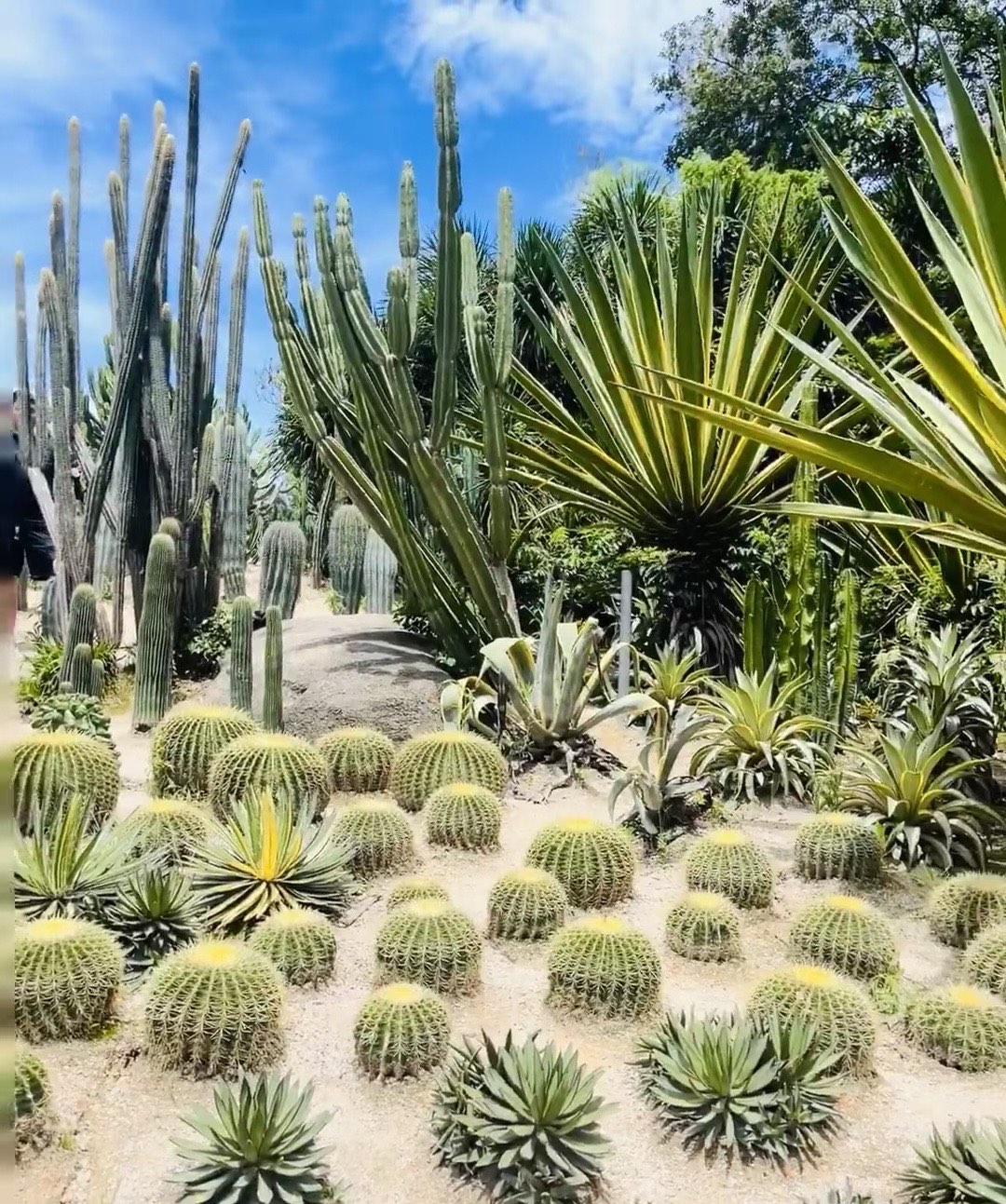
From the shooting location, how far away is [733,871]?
462cm

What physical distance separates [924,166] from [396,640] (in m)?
9.56

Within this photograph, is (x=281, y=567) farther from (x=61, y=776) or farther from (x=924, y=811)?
(x=924, y=811)

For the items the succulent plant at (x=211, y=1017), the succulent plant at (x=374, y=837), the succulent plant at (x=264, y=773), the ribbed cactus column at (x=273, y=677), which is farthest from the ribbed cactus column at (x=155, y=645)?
the succulent plant at (x=211, y=1017)

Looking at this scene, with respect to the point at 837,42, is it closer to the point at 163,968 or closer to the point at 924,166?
the point at 924,166

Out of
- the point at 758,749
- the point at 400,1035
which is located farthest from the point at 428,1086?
the point at 758,749

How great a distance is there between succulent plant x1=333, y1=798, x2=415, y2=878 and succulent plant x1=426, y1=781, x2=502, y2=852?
0.18m

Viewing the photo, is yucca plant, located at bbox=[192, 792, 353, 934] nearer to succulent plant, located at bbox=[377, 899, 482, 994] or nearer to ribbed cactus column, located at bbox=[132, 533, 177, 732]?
succulent plant, located at bbox=[377, 899, 482, 994]

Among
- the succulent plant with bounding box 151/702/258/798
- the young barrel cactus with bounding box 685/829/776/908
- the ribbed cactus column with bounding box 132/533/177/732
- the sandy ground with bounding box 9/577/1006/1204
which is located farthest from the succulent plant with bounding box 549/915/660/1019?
the ribbed cactus column with bounding box 132/533/177/732

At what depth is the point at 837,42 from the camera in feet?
54.3

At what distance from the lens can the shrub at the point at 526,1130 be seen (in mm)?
2848

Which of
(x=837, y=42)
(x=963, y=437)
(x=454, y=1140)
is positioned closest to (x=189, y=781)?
(x=454, y=1140)

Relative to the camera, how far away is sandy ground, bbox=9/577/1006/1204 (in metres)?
2.91

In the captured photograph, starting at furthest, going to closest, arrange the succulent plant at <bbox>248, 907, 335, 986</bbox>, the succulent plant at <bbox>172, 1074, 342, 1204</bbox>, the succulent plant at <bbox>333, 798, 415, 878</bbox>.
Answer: the succulent plant at <bbox>333, 798, 415, 878</bbox> < the succulent plant at <bbox>248, 907, 335, 986</bbox> < the succulent plant at <bbox>172, 1074, 342, 1204</bbox>

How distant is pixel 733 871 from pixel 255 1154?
2538 mm
